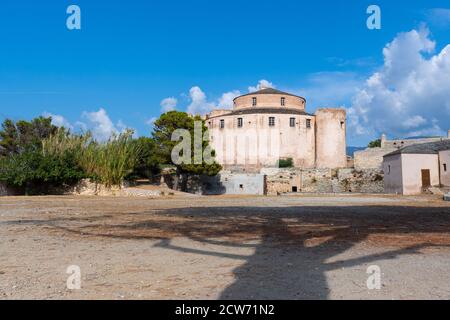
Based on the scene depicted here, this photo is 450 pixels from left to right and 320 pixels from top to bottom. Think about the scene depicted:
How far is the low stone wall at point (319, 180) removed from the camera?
44094 mm

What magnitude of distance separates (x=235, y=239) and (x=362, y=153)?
49.1m

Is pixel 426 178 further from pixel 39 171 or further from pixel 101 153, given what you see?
pixel 39 171

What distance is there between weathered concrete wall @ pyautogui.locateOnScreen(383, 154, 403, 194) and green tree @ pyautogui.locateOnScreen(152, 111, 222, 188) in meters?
16.2

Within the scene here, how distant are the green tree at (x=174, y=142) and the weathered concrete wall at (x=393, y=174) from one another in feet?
53.1

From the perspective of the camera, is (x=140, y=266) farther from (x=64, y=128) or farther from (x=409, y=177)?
(x=64, y=128)

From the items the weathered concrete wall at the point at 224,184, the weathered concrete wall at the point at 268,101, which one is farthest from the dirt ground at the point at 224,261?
the weathered concrete wall at the point at 268,101

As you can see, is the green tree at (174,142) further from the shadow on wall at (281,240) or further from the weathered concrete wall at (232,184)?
the shadow on wall at (281,240)

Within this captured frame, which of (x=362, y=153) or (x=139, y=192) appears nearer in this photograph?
(x=139, y=192)

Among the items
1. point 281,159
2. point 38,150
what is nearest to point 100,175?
point 38,150

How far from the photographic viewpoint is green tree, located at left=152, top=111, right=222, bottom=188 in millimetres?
38156

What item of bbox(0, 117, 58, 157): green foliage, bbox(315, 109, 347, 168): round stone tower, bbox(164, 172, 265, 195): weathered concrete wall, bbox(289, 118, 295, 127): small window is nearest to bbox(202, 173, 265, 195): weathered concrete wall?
bbox(164, 172, 265, 195): weathered concrete wall
